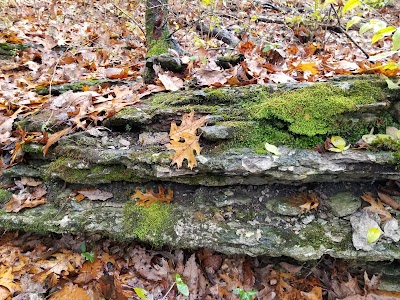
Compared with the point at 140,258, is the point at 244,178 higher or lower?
higher

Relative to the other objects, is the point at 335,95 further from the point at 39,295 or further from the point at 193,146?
the point at 39,295

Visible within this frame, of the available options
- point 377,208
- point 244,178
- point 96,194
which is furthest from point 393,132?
point 96,194

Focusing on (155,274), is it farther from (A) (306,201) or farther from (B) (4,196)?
(B) (4,196)

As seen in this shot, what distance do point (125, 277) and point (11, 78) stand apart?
3.61m

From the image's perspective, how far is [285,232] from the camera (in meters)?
2.61

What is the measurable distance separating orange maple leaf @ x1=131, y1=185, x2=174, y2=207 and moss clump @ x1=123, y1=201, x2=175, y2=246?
39mm

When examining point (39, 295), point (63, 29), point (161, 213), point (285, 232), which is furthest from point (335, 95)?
point (63, 29)

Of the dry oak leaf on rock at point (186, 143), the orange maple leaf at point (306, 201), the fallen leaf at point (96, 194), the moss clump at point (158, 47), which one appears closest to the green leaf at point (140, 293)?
the fallen leaf at point (96, 194)

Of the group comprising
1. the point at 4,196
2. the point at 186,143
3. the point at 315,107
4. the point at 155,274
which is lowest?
the point at 155,274

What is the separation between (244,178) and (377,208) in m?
1.17

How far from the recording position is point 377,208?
257 cm

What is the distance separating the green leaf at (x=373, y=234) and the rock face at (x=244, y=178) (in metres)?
0.12

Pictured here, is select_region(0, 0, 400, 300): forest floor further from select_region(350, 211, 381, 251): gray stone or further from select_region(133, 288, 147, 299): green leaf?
select_region(350, 211, 381, 251): gray stone

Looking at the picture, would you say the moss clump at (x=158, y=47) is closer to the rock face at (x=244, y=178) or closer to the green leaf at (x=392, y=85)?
the rock face at (x=244, y=178)
